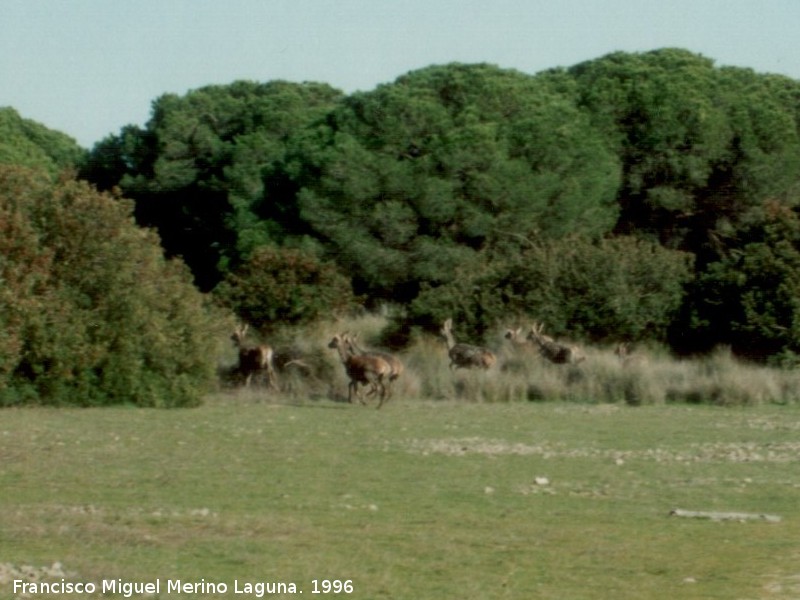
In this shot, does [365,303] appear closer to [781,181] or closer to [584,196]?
[584,196]

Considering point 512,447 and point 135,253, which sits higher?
point 135,253

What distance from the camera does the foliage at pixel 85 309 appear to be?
26.2 meters

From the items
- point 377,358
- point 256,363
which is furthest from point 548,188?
point 377,358

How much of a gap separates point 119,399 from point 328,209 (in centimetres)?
1879

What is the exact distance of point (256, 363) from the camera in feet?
99.7

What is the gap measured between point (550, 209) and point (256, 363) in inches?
657

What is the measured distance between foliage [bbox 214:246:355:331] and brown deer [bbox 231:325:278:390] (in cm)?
425

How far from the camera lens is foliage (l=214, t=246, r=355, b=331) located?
3519 centimetres

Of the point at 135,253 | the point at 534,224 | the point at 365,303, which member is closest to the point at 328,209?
the point at 365,303

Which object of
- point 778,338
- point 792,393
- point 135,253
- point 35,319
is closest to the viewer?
point 35,319

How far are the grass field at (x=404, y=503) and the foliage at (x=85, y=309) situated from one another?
1621mm

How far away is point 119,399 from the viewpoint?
89.7ft

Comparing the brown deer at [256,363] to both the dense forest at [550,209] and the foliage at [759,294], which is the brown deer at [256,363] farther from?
the foliage at [759,294]

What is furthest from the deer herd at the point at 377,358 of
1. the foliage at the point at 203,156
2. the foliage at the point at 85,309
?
the foliage at the point at 203,156
